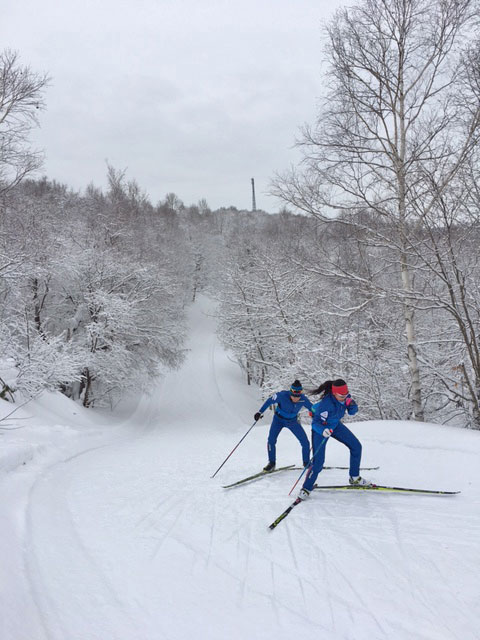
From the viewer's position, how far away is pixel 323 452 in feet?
17.6

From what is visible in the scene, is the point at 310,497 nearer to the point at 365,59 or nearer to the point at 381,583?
the point at 381,583

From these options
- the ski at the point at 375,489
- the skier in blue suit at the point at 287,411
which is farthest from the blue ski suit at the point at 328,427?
the skier in blue suit at the point at 287,411

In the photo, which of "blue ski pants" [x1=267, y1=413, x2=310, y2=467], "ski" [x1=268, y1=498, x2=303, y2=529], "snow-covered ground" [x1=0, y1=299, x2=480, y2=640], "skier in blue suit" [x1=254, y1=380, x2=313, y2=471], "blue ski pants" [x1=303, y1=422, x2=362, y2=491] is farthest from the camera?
"blue ski pants" [x1=267, y1=413, x2=310, y2=467]

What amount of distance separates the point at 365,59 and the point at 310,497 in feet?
28.1

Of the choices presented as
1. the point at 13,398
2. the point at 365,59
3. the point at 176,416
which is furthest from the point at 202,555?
the point at 176,416

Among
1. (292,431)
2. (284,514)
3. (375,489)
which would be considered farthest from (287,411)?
(284,514)

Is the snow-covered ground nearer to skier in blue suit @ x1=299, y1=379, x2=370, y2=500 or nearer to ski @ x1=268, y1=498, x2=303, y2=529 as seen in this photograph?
ski @ x1=268, y1=498, x2=303, y2=529

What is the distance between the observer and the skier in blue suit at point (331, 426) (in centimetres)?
521

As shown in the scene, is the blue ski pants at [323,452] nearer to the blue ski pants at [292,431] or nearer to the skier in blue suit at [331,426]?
the skier in blue suit at [331,426]

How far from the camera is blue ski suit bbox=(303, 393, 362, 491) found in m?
5.25

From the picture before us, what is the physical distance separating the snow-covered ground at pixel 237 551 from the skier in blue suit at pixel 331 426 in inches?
14.2

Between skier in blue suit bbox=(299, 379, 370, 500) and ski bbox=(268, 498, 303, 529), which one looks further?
skier in blue suit bbox=(299, 379, 370, 500)

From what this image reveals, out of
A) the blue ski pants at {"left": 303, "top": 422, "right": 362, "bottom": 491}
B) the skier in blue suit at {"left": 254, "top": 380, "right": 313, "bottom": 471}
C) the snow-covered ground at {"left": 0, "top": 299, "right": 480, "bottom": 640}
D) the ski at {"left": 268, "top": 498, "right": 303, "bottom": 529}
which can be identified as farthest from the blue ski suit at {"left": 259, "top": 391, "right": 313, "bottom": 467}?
the ski at {"left": 268, "top": 498, "right": 303, "bottom": 529}

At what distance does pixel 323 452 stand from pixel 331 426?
418 mm
